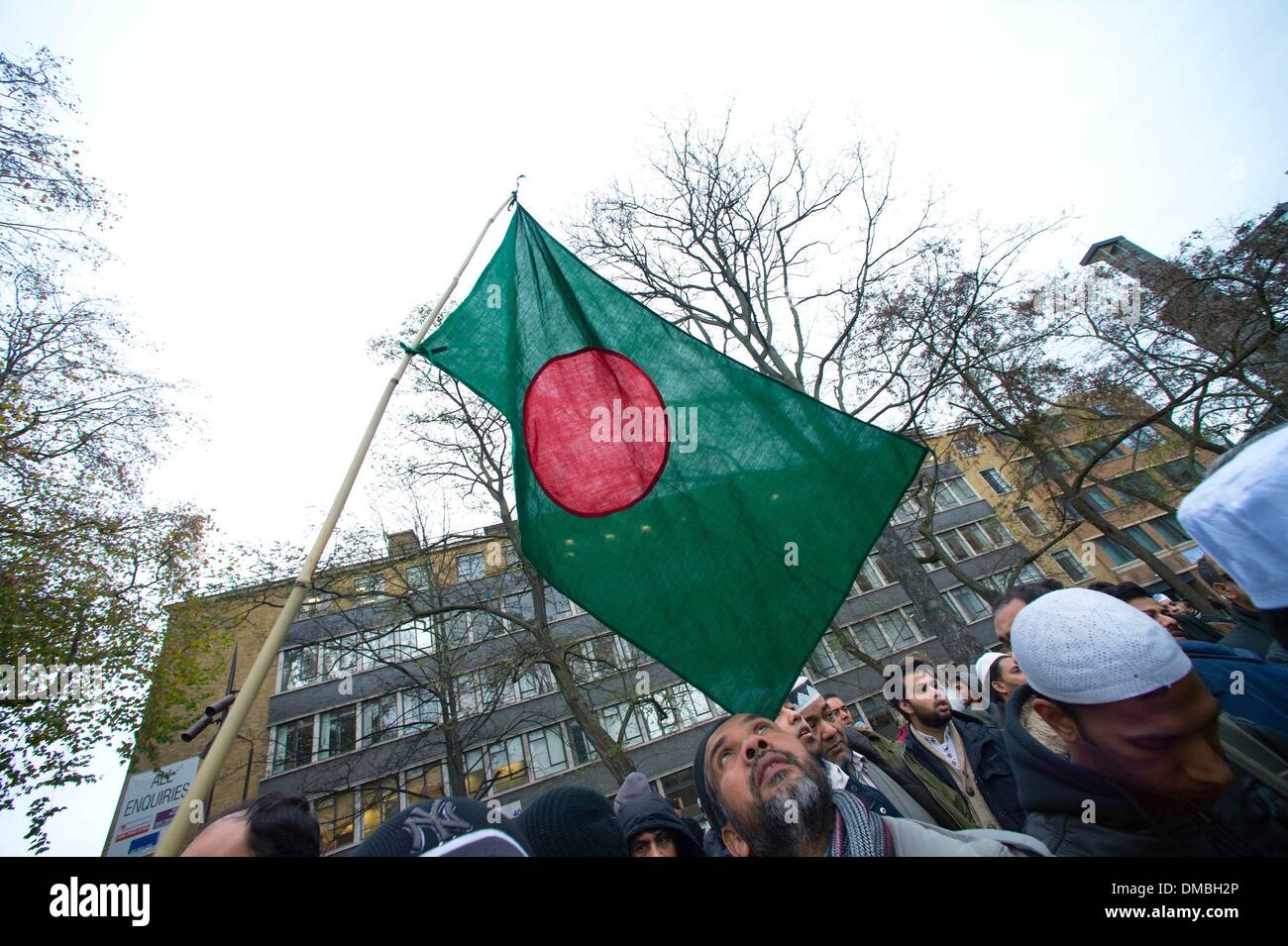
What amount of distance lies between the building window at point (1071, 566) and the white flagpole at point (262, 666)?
3101cm

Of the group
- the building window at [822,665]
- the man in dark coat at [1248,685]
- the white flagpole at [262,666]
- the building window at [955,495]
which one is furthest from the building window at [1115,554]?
the white flagpole at [262,666]

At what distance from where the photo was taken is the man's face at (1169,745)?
4.67 feet

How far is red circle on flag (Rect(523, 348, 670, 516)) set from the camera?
2.98 meters

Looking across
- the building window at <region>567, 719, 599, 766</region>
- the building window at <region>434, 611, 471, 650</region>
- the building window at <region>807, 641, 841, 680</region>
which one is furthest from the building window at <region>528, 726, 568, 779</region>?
the building window at <region>807, 641, 841, 680</region>

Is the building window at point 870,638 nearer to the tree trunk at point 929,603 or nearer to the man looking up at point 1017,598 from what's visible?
the tree trunk at point 929,603

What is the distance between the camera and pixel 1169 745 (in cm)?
144

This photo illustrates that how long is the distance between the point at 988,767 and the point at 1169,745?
270cm

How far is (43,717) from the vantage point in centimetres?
907

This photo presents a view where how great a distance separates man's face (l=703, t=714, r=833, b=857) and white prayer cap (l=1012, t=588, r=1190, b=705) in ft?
3.18

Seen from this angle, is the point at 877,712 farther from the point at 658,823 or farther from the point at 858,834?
the point at 858,834

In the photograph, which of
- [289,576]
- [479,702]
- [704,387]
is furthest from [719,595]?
[479,702]

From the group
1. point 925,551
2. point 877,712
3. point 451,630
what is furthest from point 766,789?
point 877,712

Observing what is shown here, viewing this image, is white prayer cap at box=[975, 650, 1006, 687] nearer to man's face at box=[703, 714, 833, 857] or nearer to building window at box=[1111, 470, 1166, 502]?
man's face at box=[703, 714, 833, 857]

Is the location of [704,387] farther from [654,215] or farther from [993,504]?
[993,504]
